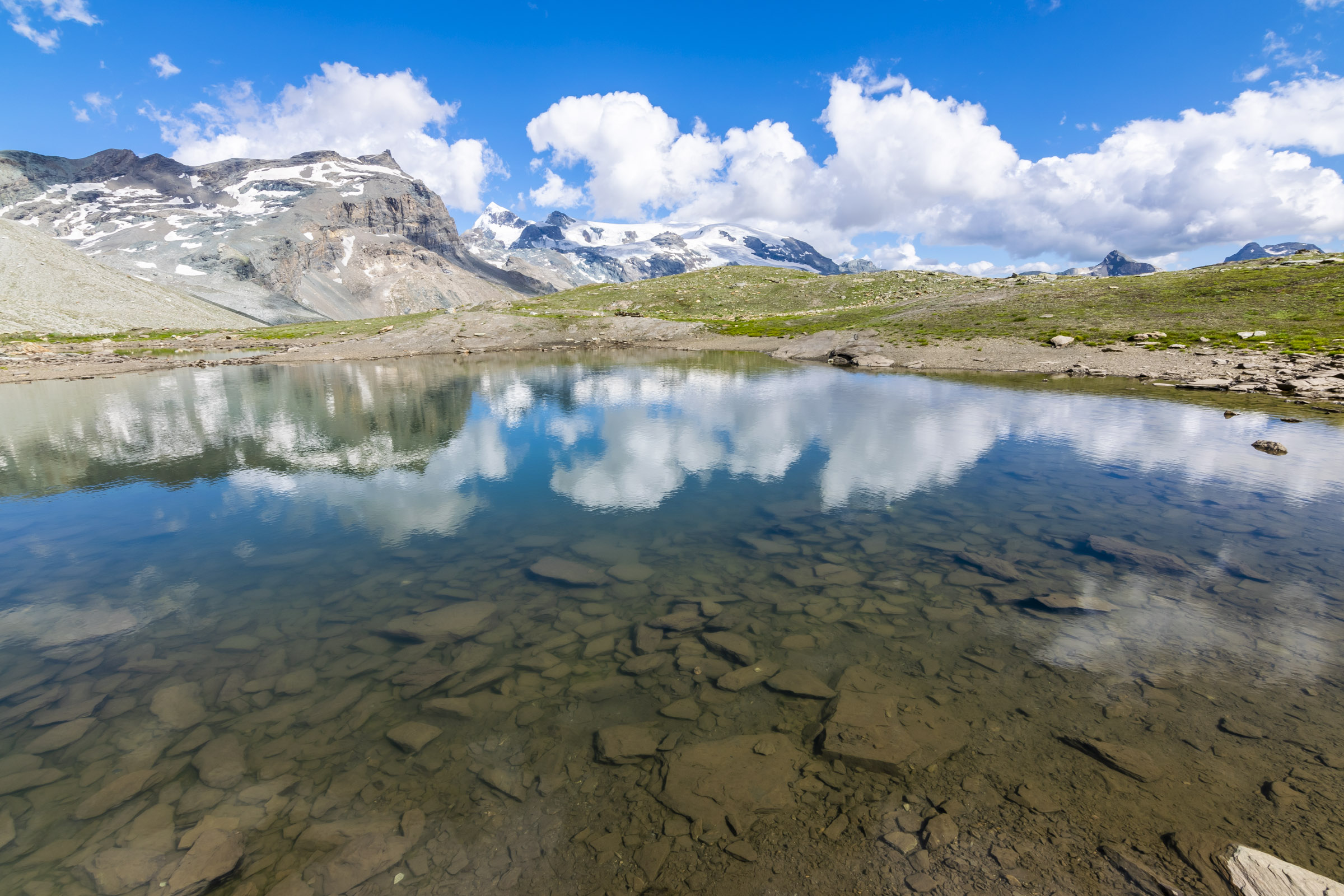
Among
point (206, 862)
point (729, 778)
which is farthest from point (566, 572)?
point (206, 862)

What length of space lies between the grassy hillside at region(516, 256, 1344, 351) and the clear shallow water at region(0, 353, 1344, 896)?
52.7m

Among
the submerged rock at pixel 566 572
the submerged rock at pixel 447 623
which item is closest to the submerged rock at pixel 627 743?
the submerged rock at pixel 447 623

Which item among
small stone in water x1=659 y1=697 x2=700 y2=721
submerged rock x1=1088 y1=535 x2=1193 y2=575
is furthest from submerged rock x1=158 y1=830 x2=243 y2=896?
submerged rock x1=1088 y1=535 x2=1193 y2=575

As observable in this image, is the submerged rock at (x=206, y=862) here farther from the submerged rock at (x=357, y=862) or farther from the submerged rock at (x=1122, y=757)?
the submerged rock at (x=1122, y=757)

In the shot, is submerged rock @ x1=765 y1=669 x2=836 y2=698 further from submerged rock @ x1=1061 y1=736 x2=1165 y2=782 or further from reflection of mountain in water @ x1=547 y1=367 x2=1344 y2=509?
reflection of mountain in water @ x1=547 y1=367 x2=1344 y2=509

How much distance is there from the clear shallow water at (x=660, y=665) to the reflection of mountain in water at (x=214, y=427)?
35.2 inches

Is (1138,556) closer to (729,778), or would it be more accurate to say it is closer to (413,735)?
(729,778)

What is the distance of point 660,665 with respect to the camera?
11859mm

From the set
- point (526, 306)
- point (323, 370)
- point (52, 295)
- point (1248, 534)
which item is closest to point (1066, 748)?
point (1248, 534)

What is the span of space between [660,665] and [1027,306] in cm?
10090

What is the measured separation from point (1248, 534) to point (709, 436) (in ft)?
75.9

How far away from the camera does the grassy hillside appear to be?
218 feet

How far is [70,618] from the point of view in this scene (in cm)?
1398

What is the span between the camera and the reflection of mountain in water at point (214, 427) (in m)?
27.7
